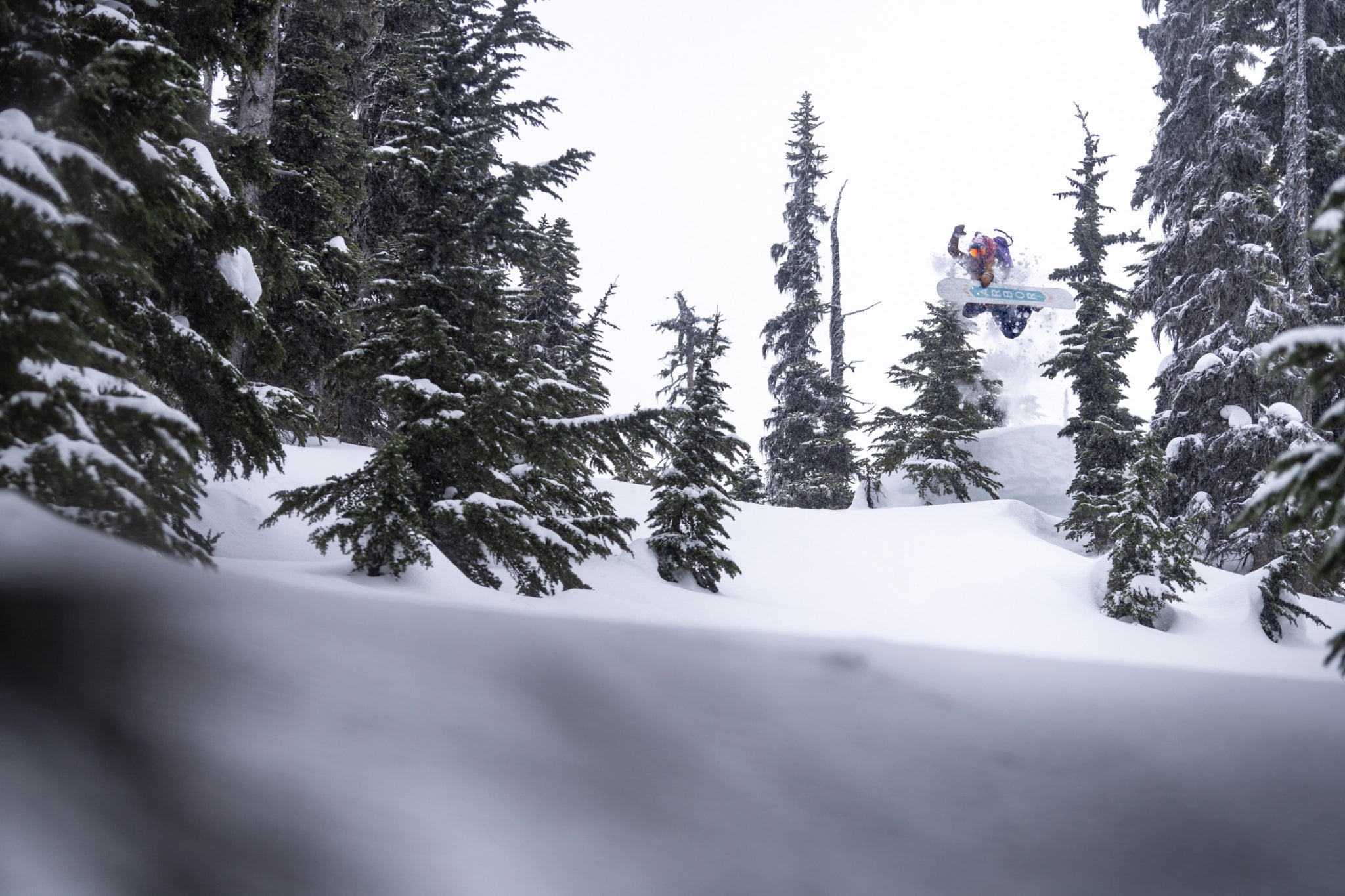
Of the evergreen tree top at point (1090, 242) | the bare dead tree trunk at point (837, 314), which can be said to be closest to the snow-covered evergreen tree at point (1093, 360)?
the evergreen tree top at point (1090, 242)

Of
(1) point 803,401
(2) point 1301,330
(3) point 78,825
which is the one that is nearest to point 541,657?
(3) point 78,825

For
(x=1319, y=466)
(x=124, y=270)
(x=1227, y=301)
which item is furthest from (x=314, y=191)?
(x=1319, y=466)

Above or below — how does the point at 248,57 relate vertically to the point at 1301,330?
above

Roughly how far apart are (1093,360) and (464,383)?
679 inches

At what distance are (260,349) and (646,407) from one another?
2.69 meters

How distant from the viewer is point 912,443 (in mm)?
18906

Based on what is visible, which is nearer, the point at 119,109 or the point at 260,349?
the point at 119,109

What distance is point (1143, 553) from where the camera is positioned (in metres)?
9.35

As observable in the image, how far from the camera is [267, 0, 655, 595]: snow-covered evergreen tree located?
18.0 feet

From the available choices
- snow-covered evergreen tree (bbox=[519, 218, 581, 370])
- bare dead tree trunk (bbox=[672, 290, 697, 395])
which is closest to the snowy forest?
snow-covered evergreen tree (bbox=[519, 218, 581, 370])

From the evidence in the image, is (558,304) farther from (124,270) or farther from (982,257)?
(124,270)

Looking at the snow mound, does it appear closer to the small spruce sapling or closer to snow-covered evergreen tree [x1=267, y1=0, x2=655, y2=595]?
snow-covered evergreen tree [x1=267, y1=0, x2=655, y2=595]

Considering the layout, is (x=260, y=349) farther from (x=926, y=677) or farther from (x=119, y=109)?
(x=926, y=677)

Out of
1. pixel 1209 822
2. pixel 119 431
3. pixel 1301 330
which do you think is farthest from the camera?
pixel 119 431
